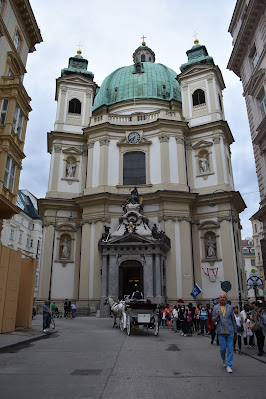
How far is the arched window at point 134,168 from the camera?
34.2 meters

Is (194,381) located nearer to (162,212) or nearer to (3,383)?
(3,383)

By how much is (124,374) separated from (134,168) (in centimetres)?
2863

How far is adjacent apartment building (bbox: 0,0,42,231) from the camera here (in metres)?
17.7

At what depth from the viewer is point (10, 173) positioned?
1855cm

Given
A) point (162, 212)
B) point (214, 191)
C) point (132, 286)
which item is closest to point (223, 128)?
point (214, 191)

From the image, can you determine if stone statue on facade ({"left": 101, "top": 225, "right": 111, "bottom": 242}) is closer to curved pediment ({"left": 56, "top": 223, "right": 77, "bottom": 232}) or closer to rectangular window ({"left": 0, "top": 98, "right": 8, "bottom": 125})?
curved pediment ({"left": 56, "top": 223, "right": 77, "bottom": 232})

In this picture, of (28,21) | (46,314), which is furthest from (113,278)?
(28,21)

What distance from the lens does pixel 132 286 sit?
3112 centimetres

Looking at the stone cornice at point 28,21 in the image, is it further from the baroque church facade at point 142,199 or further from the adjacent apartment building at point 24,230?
the adjacent apartment building at point 24,230

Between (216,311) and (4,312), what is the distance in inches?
384

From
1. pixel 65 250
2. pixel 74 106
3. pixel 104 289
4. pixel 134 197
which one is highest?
pixel 74 106

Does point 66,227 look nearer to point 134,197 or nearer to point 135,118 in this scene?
Answer: point 134,197

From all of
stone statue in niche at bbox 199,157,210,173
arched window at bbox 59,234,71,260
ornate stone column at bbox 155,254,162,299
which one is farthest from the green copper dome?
ornate stone column at bbox 155,254,162,299

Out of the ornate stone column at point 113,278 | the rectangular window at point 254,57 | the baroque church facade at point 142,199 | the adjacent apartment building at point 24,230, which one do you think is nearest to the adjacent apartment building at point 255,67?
the rectangular window at point 254,57
